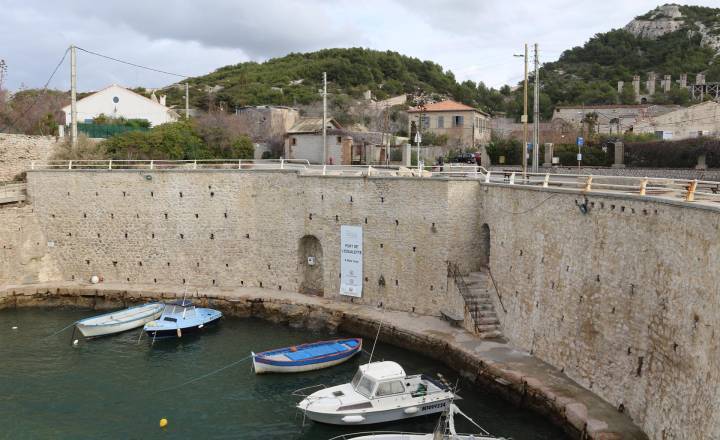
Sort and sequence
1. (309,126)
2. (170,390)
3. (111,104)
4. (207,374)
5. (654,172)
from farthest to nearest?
(111,104) < (309,126) < (654,172) < (207,374) < (170,390)

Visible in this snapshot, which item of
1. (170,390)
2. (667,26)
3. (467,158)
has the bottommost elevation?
(170,390)

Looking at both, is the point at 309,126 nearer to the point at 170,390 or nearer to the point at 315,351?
the point at 315,351

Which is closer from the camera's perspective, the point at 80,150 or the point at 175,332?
the point at 175,332

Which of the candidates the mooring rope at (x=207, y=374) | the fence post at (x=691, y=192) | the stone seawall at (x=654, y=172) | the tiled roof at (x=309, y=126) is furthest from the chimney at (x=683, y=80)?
the mooring rope at (x=207, y=374)

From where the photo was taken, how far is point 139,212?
98.2 ft

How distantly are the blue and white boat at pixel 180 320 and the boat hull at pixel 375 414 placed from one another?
927 cm

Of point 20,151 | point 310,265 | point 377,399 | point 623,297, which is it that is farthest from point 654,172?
point 20,151

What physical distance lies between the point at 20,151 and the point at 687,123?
42.1 meters

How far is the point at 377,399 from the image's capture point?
1661 cm

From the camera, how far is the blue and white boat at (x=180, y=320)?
77.0ft

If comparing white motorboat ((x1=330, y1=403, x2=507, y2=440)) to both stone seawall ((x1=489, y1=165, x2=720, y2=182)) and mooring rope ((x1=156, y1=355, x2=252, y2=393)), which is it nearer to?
mooring rope ((x1=156, y1=355, x2=252, y2=393))

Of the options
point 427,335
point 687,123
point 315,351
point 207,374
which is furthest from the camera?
point 687,123

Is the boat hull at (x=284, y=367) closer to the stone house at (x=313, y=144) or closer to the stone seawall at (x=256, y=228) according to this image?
the stone seawall at (x=256, y=228)

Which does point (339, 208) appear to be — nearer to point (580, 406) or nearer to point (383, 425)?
point (383, 425)
